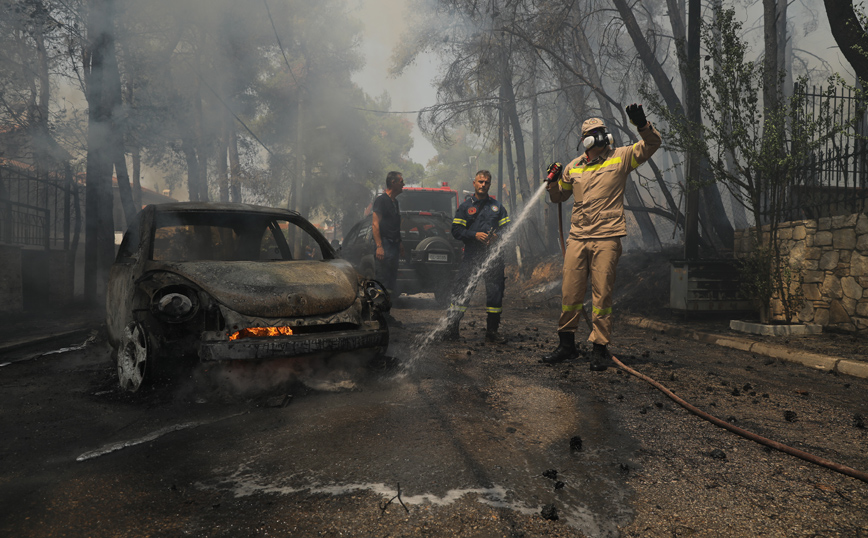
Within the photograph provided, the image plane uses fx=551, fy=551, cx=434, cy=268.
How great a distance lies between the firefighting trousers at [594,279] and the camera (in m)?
4.79

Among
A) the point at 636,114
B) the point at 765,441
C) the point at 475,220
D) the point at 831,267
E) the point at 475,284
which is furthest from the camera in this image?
the point at 831,267

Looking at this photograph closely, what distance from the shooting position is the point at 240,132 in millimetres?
31781

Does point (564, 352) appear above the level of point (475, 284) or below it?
below

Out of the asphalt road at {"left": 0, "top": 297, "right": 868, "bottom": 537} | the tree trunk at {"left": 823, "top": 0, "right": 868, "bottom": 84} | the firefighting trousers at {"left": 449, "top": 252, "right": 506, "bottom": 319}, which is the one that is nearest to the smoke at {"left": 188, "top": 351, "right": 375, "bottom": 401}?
the asphalt road at {"left": 0, "top": 297, "right": 868, "bottom": 537}

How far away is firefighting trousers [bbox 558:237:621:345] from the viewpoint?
4793 millimetres

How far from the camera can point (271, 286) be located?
385 cm

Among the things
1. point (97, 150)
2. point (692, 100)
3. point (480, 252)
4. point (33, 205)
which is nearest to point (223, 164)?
point (33, 205)

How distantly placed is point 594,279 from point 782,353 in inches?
97.8

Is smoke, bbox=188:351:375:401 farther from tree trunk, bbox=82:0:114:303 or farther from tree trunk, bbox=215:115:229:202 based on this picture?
tree trunk, bbox=215:115:229:202

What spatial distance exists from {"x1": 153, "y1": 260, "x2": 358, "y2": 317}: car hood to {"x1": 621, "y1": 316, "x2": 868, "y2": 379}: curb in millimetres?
4423

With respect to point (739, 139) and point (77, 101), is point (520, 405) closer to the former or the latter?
point (739, 139)

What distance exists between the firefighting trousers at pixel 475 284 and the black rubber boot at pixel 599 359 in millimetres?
1521

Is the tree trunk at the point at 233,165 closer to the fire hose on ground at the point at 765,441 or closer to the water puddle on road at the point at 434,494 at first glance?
the fire hose on ground at the point at 765,441

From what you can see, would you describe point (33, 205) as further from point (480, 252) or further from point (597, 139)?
point (597, 139)
